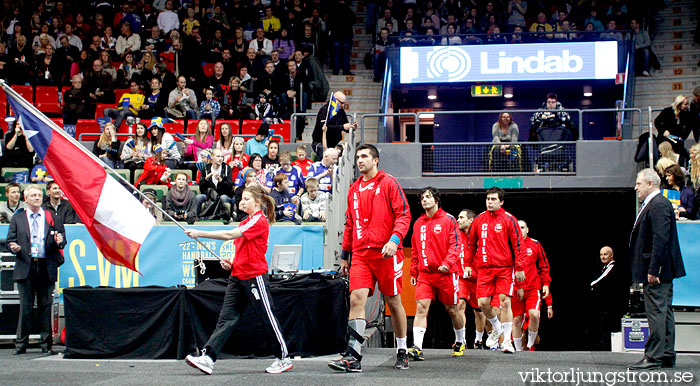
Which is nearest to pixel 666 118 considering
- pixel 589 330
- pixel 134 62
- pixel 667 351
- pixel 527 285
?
pixel 527 285

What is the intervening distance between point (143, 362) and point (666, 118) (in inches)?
389

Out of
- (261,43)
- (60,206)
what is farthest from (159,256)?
(261,43)

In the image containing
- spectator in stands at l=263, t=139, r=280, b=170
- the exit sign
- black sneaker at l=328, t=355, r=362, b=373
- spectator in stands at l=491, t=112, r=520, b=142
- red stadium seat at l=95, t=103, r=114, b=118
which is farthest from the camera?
red stadium seat at l=95, t=103, r=114, b=118

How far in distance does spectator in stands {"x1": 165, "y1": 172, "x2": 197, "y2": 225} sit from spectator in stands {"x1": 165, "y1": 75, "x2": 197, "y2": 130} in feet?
17.3

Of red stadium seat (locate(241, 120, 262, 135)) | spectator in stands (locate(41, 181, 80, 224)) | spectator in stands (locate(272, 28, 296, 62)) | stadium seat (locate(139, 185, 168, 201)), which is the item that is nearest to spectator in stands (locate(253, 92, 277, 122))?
red stadium seat (locate(241, 120, 262, 135))

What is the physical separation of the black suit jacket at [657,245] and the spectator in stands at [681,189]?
14.9 feet

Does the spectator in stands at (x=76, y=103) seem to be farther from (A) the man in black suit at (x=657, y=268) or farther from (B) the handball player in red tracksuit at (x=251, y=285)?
(A) the man in black suit at (x=657, y=268)

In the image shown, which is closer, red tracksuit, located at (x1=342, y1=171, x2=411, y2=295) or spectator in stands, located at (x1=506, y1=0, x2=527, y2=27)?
red tracksuit, located at (x1=342, y1=171, x2=411, y2=295)

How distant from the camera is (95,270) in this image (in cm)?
1241

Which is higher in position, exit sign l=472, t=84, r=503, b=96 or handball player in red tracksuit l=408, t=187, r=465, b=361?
exit sign l=472, t=84, r=503, b=96

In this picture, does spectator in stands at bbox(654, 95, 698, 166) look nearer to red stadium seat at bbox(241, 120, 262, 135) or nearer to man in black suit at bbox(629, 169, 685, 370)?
man in black suit at bbox(629, 169, 685, 370)

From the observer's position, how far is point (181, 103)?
18.9 m

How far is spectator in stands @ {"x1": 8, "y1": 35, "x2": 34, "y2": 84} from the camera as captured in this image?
20.8 meters

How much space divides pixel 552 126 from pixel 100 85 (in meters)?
10.5
